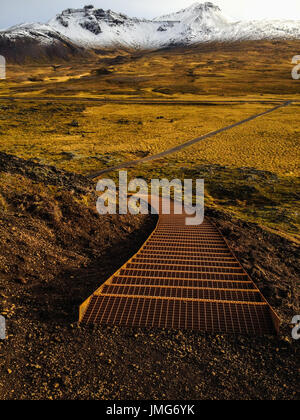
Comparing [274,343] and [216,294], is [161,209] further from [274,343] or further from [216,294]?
[274,343]

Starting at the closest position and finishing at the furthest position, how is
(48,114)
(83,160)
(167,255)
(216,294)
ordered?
1. (216,294)
2. (167,255)
3. (83,160)
4. (48,114)
